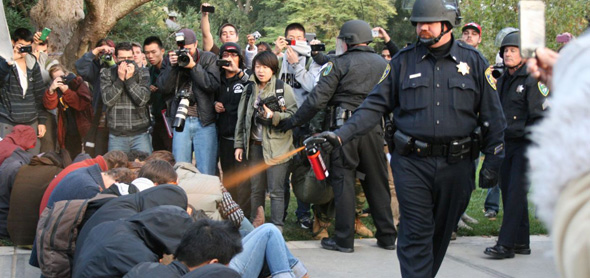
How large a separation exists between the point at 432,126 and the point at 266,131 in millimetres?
3163

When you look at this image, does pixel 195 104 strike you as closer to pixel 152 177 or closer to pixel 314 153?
pixel 152 177

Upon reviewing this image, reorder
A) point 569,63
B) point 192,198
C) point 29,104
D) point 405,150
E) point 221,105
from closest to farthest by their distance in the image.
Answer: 1. point 569,63
2. point 405,150
3. point 192,198
4. point 221,105
5. point 29,104

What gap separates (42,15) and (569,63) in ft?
39.4

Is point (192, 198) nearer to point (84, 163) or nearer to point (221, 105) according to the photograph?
point (84, 163)

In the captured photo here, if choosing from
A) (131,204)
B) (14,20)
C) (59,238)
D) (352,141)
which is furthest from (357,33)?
(14,20)

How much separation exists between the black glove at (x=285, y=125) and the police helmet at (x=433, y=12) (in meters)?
2.67

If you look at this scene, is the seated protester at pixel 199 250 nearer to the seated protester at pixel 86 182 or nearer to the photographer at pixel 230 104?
the seated protester at pixel 86 182

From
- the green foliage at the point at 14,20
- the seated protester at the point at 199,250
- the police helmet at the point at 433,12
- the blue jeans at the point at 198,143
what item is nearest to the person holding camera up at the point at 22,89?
the blue jeans at the point at 198,143

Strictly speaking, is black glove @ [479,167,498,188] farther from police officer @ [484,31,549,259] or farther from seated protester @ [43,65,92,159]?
seated protester @ [43,65,92,159]

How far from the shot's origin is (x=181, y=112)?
28.0ft

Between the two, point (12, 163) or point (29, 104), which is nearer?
point (12, 163)

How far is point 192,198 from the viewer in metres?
6.27

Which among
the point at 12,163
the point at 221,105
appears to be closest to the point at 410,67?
the point at 221,105

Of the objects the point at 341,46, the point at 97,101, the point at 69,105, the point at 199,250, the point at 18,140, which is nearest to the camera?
the point at 199,250
